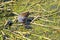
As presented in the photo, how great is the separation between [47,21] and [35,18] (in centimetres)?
11

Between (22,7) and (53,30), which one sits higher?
(22,7)

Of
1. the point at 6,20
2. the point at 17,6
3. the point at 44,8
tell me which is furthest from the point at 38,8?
the point at 6,20

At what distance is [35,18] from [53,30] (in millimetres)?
197

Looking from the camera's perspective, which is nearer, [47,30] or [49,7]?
[47,30]

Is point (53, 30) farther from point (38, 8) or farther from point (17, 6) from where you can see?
point (17, 6)

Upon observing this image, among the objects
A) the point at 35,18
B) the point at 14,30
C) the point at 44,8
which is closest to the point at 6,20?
the point at 14,30

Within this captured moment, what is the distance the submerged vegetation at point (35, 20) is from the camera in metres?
1.86

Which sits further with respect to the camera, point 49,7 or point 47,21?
point 49,7

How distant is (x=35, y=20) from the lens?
1927 millimetres

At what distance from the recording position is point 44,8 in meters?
2.10

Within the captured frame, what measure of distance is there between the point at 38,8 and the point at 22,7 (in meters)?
0.15

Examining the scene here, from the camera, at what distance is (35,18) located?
6.41ft

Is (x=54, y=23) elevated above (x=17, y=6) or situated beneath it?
situated beneath

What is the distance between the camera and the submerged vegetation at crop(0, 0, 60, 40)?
1.86 m
